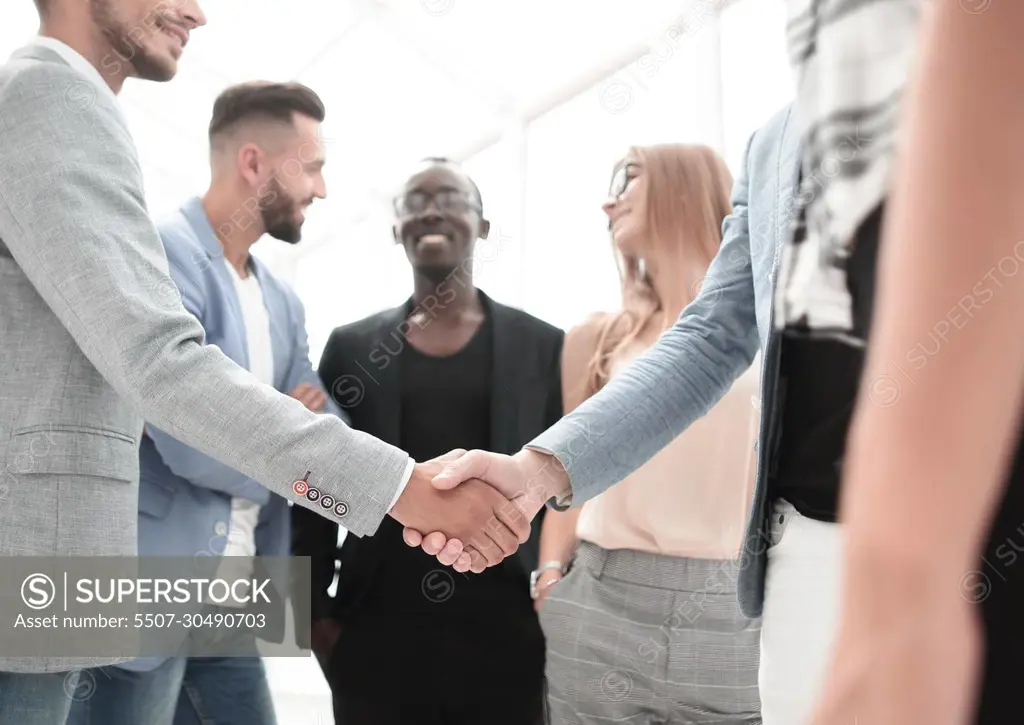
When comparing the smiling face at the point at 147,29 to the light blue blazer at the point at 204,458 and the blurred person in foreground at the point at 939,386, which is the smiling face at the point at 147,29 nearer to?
the light blue blazer at the point at 204,458

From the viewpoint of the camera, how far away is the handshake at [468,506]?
1071 millimetres

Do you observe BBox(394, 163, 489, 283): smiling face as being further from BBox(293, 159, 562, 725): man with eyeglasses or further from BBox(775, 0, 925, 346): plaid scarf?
BBox(775, 0, 925, 346): plaid scarf

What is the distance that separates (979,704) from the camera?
0.86 feet

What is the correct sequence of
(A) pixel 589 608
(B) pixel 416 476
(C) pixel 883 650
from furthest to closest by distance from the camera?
(A) pixel 589 608
(B) pixel 416 476
(C) pixel 883 650

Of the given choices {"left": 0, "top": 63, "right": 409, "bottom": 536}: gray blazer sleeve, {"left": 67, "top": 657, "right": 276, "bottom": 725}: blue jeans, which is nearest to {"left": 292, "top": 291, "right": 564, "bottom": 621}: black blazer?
{"left": 67, "top": 657, "right": 276, "bottom": 725}: blue jeans

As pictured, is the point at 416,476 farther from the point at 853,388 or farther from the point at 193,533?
the point at 853,388

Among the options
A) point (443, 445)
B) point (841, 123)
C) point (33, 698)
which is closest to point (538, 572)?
point (443, 445)

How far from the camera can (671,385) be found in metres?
0.88

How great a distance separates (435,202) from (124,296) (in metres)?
0.81

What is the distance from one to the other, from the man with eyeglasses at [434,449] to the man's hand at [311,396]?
2.9 inches

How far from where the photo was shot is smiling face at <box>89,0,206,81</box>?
40.3 inches

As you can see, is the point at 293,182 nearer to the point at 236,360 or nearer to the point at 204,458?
the point at 236,360

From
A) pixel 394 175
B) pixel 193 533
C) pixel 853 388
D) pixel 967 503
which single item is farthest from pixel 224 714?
Result: pixel 394 175

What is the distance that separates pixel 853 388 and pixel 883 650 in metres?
0.19
